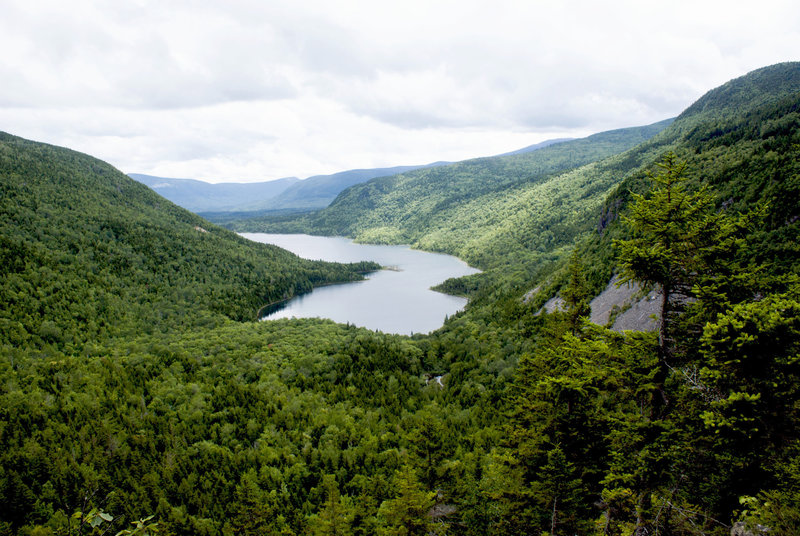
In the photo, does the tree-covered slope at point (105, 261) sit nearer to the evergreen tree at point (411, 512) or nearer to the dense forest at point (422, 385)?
the dense forest at point (422, 385)

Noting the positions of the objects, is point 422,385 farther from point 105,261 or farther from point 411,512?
point 105,261

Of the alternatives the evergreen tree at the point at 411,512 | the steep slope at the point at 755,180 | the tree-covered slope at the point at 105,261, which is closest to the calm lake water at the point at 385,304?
the tree-covered slope at the point at 105,261

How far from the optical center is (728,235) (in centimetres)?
1297

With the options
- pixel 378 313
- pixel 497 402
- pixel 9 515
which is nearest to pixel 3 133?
pixel 378 313

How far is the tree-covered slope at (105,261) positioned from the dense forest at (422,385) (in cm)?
80

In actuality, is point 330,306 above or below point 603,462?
below

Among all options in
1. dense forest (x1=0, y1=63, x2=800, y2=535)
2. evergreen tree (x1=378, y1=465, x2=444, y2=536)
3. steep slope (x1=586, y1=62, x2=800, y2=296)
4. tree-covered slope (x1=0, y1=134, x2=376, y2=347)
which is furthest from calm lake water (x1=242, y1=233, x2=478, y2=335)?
evergreen tree (x1=378, y1=465, x2=444, y2=536)

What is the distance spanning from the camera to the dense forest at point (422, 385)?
1250 centimetres

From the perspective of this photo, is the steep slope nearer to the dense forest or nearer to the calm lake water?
the dense forest

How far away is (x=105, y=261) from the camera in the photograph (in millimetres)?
119938

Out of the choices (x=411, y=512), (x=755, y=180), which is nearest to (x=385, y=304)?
(x=755, y=180)

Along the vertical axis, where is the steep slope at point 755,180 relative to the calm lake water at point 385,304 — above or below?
above

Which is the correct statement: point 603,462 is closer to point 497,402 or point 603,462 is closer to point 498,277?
point 497,402

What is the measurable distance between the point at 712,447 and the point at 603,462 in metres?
8.29
